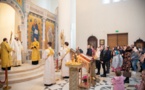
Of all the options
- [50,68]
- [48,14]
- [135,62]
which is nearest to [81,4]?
[48,14]

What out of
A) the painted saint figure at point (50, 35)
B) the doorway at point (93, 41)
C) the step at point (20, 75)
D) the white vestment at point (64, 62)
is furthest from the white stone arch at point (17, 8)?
the doorway at point (93, 41)

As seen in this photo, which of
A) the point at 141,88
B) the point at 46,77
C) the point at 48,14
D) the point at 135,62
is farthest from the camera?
the point at 48,14

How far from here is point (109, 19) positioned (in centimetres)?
1490

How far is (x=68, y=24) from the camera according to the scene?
11.0 meters

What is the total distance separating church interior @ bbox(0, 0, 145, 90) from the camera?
20.0 ft

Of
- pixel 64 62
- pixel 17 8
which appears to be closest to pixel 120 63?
pixel 64 62

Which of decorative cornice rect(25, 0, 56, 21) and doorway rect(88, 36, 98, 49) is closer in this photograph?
decorative cornice rect(25, 0, 56, 21)

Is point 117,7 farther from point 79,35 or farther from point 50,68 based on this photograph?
point 50,68

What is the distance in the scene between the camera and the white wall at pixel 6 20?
12680mm

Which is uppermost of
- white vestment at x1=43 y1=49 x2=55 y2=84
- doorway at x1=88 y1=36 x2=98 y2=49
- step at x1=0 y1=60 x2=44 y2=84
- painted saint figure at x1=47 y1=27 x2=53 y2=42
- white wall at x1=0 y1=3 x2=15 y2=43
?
white wall at x1=0 y1=3 x2=15 y2=43

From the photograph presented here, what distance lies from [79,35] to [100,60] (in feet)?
27.8

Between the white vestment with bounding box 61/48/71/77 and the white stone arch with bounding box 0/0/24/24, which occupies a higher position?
the white stone arch with bounding box 0/0/24/24

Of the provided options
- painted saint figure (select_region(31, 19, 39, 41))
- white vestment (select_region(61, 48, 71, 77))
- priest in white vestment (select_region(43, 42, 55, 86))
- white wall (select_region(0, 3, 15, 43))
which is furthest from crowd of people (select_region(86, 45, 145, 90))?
white wall (select_region(0, 3, 15, 43))

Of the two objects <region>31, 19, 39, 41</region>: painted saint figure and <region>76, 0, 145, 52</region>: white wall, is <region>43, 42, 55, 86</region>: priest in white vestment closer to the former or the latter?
<region>31, 19, 39, 41</region>: painted saint figure
